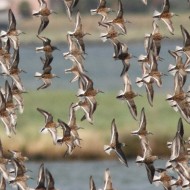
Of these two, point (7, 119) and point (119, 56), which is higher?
point (119, 56)

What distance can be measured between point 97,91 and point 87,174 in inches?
1058

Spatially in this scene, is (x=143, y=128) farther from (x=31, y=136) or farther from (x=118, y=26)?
(x=31, y=136)

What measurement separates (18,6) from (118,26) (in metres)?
80.2

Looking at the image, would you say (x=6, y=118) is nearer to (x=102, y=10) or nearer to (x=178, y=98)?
(x=102, y=10)

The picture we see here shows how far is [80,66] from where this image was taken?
19.1 ft

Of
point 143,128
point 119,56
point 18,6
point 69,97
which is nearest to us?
point 119,56

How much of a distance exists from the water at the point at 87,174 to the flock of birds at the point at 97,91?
23.8 metres

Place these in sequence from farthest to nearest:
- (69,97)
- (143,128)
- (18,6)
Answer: (18,6), (69,97), (143,128)

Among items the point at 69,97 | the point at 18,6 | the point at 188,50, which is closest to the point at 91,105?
the point at 188,50

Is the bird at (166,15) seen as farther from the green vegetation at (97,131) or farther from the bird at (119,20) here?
the green vegetation at (97,131)

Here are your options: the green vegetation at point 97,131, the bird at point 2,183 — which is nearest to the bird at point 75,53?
the bird at point 2,183

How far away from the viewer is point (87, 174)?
107 feet

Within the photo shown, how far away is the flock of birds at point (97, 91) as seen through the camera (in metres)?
5.65

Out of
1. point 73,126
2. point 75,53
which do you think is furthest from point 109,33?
point 73,126
